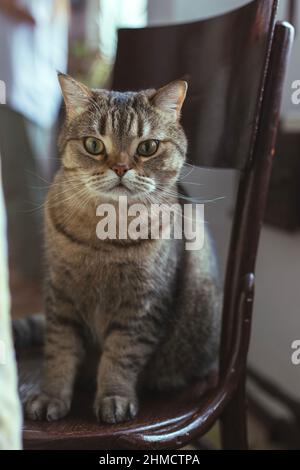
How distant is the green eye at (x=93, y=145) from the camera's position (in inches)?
23.8

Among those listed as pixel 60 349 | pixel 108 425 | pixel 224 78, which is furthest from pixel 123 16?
pixel 108 425

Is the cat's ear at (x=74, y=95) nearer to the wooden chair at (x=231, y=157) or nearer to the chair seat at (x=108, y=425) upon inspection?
the wooden chair at (x=231, y=157)

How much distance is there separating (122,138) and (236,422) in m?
0.51

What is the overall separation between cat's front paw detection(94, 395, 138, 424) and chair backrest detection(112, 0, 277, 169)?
0.35 m

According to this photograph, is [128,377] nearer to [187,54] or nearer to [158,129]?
[158,129]

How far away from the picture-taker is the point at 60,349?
0.73 meters

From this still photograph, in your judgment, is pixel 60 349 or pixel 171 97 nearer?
pixel 171 97

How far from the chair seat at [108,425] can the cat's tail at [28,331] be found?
0.09 m

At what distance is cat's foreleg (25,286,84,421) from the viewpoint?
0.70 metres

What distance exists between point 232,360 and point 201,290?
0.39 ft

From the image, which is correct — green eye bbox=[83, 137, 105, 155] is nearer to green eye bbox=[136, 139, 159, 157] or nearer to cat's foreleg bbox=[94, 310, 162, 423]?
green eye bbox=[136, 139, 159, 157]

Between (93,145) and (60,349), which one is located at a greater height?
(93,145)

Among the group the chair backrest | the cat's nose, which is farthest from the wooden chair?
the cat's nose

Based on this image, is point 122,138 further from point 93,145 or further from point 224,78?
point 224,78
